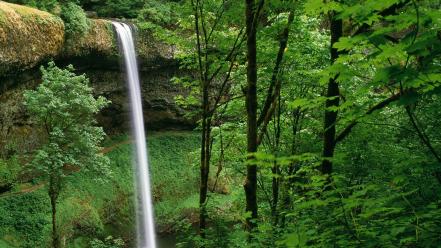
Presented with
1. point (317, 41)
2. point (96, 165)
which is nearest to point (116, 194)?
point (96, 165)

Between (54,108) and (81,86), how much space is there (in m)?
1.30

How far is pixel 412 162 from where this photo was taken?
10.8 ft

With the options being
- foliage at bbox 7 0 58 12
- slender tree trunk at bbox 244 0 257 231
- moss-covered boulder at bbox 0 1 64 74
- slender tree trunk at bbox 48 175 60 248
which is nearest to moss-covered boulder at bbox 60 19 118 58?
moss-covered boulder at bbox 0 1 64 74

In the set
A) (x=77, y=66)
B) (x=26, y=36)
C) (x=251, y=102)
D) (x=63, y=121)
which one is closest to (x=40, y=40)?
(x=26, y=36)

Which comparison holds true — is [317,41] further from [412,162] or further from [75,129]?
[75,129]

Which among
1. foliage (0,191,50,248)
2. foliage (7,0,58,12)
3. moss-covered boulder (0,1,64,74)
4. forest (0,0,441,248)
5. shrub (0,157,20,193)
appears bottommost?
foliage (0,191,50,248)

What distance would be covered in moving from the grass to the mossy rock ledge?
5339mm

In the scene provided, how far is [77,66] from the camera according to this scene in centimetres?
2081

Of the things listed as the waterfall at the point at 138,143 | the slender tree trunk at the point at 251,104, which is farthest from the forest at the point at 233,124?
the waterfall at the point at 138,143

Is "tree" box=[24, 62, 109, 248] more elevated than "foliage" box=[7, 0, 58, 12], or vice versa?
"foliage" box=[7, 0, 58, 12]

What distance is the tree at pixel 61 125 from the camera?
13.9 meters

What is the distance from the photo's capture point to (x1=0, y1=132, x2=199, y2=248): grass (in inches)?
648

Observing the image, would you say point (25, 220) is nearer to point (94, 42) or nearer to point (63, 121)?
point (63, 121)

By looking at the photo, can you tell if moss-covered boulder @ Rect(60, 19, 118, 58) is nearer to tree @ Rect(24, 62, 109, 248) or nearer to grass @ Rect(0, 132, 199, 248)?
tree @ Rect(24, 62, 109, 248)
